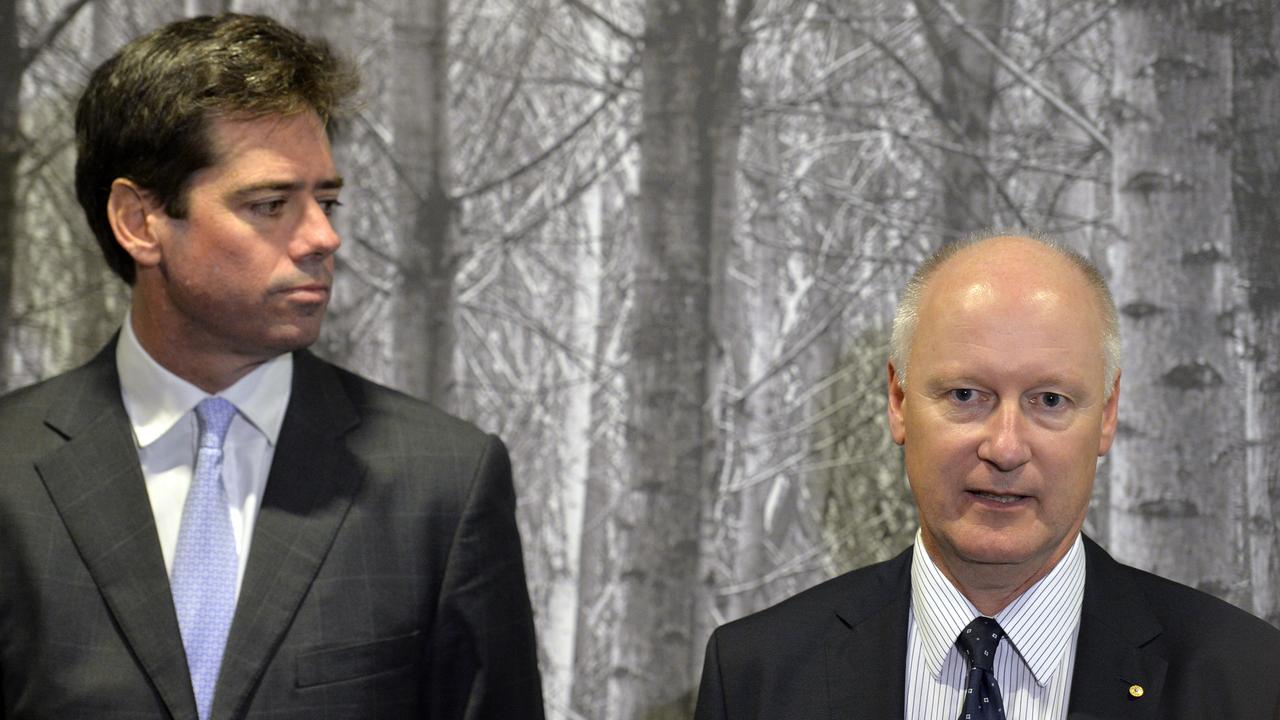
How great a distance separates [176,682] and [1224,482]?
161cm

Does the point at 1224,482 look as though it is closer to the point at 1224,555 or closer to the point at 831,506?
the point at 1224,555

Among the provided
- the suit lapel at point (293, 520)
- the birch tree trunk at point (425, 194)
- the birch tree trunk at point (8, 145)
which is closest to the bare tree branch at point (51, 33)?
the birch tree trunk at point (8, 145)

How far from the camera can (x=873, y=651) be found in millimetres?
1567

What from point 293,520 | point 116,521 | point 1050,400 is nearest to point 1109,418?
point 1050,400

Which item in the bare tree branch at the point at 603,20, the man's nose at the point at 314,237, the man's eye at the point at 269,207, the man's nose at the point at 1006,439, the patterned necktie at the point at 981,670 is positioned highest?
the bare tree branch at the point at 603,20

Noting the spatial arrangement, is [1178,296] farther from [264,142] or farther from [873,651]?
[264,142]

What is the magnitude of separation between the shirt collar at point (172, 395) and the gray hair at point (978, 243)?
2.93 ft

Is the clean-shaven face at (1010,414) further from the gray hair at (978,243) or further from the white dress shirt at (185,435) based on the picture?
the white dress shirt at (185,435)

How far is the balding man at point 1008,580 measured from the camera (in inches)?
56.8

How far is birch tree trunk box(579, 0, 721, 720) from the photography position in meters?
2.51

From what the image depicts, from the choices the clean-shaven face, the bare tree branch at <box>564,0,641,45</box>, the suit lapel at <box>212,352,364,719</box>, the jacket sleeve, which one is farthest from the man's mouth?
the bare tree branch at <box>564,0,641,45</box>

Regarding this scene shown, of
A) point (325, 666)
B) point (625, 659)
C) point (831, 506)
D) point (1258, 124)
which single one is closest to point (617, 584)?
point (625, 659)

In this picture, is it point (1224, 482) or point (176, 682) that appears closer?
point (176, 682)

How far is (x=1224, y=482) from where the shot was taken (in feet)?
7.31
